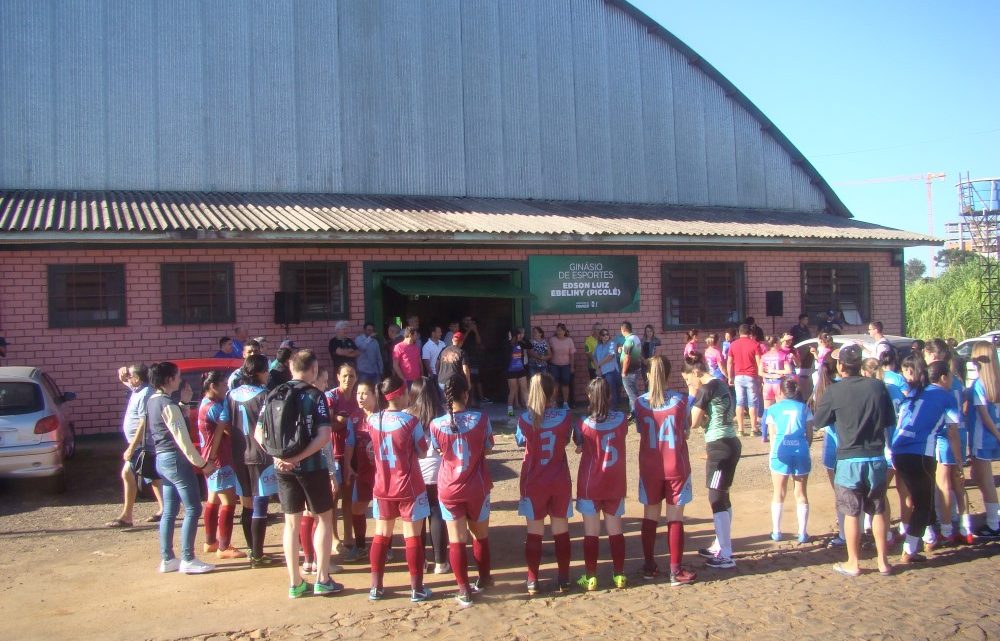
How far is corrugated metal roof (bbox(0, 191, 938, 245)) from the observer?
1229cm

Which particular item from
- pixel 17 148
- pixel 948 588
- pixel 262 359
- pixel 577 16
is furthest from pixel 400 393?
pixel 577 16

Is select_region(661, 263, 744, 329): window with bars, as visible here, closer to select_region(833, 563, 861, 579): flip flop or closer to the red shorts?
select_region(833, 563, 861, 579): flip flop

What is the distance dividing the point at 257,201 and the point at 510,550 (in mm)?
9293

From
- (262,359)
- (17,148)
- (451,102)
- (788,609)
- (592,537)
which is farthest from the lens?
(451,102)

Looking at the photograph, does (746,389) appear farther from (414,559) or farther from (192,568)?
(192,568)

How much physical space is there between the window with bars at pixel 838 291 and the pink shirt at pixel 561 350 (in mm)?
6204

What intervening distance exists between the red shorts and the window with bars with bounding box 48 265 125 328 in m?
8.21

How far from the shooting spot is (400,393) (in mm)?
6246

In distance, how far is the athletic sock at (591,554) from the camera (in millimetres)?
6324

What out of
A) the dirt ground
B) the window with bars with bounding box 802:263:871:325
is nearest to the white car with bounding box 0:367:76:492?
the dirt ground

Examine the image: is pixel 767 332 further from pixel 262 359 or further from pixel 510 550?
pixel 262 359

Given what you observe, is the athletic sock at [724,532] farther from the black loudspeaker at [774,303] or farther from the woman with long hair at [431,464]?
the black loudspeaker at [774,303]

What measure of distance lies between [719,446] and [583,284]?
368 inches

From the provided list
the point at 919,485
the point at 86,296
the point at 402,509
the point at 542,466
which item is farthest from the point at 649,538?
the point at 86,296
